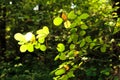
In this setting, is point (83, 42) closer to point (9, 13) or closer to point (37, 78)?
point (37, 78)

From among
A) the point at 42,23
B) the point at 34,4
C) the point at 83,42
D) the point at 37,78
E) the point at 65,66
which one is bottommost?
the point at 37,78

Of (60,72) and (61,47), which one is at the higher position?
(61,47)

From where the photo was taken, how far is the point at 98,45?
76.7 inches

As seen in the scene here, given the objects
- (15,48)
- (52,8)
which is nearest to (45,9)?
(52,8)

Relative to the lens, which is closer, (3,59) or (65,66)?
(65,66)

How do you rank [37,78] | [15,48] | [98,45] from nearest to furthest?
1. [98,45]
2. [37,78]
3. [15,48]

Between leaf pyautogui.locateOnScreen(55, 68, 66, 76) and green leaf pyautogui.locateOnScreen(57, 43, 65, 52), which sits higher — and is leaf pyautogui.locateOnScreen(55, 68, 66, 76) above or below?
below

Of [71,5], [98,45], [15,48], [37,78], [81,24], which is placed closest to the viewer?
[81,24]

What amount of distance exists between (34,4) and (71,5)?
1.82 meters

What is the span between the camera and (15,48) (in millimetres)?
15172

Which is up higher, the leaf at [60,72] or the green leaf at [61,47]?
the green leaf at [61,47]

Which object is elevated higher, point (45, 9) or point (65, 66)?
point (45, 9)

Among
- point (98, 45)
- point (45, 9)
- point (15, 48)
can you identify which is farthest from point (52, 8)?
point (98, 45)

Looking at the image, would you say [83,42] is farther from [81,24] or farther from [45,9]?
[45,9]
